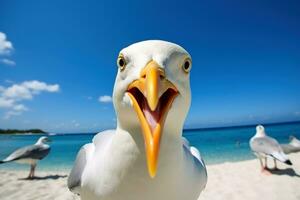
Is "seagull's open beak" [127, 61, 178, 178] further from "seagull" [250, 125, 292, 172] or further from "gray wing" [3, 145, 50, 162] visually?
"gray wing" [3, 145, 50, 162]

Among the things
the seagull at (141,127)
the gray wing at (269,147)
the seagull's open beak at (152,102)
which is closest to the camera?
the seagull's open beak at (152,102)

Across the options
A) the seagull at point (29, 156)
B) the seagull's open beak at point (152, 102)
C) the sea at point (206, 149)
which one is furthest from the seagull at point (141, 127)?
the sea at point (206, 149)

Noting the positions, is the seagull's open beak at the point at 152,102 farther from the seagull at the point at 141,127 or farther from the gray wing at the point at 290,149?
the gray wing at the point at 290,149

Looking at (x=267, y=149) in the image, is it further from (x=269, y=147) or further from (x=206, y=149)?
(x=206, y=149)

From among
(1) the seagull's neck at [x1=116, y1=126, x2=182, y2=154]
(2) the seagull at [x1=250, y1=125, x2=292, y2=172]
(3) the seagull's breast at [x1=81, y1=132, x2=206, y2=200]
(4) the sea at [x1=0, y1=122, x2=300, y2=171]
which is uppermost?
(1) the seagull's neck at [x1=116, y1=126, x2=182, y2=154]

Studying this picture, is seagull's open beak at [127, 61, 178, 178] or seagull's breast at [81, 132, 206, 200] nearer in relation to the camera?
seagull's open beak at [127, 61, 178, 178]

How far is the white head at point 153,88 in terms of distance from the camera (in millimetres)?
1117

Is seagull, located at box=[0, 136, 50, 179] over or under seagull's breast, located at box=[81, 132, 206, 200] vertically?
under

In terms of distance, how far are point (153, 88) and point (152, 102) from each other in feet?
0.25

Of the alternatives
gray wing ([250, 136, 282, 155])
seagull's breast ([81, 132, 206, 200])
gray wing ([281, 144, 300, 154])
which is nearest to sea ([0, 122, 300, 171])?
gray wing ([281, 144, 300, 154])

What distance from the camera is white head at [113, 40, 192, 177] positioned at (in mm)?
1117

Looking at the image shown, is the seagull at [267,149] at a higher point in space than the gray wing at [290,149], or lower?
A: higher

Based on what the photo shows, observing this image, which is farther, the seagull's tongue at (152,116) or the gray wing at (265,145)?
the gray wing at (265,145)

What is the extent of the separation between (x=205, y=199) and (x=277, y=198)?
148 centimetres
